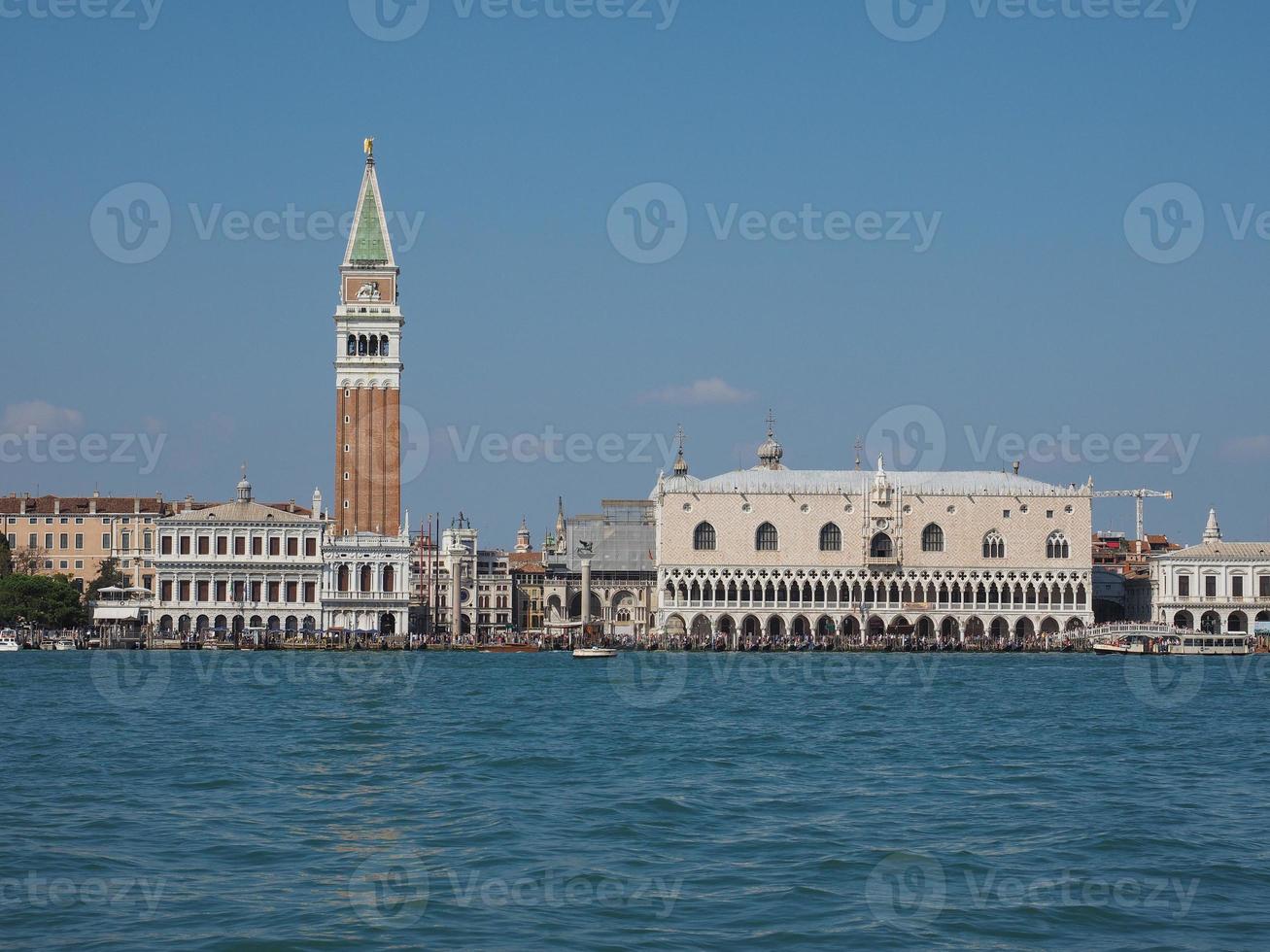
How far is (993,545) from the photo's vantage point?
3349 inches

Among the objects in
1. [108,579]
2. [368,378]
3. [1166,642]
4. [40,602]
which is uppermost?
[368,378]

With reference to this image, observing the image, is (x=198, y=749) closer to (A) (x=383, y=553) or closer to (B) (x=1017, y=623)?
(A) (x=383, y=553)

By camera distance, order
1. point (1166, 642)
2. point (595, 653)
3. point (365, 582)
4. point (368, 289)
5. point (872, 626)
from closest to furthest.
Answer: point (595, 653), point (1166, 642), point (365, 582), point (872, 626), point (368, 289)

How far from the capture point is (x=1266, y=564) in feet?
274

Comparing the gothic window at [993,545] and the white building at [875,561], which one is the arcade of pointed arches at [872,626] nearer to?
the white building at [875,561]

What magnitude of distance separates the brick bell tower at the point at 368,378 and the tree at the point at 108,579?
12.3 metres

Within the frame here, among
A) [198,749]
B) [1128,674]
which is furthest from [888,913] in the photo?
[1128,674]

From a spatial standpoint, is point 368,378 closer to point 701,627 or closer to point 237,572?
point 237,572

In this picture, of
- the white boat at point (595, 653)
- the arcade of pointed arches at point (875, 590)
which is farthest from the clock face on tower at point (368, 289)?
the white boat at point (595, 653)

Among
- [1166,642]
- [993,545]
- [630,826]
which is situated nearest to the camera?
[630,826]

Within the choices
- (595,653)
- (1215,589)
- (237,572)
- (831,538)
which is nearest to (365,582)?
(237,572)

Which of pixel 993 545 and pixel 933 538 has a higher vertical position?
pixel 933 538

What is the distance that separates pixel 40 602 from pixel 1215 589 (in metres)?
53.5

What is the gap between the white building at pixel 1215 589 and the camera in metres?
83.3
